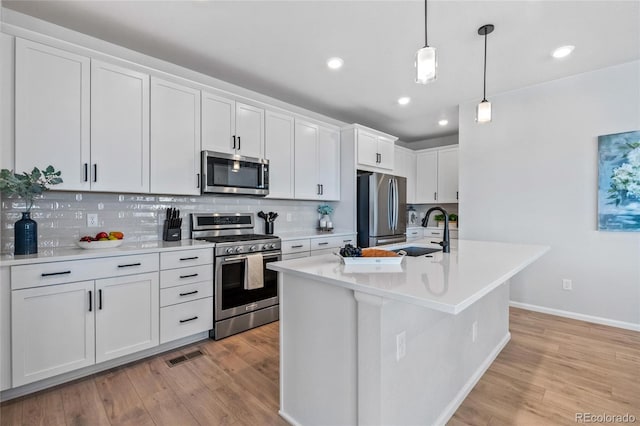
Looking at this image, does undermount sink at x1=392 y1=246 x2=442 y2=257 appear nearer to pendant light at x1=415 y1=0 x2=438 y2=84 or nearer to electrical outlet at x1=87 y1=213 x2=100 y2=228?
pendant light at x1=415 y1=0 x2=438 y2=84

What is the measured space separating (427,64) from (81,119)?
2502 millimetres

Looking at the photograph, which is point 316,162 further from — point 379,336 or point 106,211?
point 379,336

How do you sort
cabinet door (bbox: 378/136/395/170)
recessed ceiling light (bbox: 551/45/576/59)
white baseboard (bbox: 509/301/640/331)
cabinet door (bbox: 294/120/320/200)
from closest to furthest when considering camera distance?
recessed ceiling light (bbox: 551/45/576/59) < white baseboard (bbox: 509/301/640/331) < cabinet door (bbox: 294/120/320/200) < cabinet door (bbox: 378/136/395/170)

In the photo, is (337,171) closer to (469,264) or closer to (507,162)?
(507,162)

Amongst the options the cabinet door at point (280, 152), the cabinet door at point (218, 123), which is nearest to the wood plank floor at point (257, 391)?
the cabinet door at point (280, 152)

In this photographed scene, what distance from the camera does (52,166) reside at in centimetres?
216

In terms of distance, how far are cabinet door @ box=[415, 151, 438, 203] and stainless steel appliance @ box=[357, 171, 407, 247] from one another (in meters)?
1.37

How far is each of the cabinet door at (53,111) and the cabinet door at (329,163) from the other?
2574mm

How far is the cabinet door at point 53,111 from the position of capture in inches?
81.4

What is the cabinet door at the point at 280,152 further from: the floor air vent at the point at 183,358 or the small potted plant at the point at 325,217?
the floor air vent at the point at 183,358

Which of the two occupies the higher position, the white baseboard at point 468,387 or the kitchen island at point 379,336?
the kitchen island at point 379,336

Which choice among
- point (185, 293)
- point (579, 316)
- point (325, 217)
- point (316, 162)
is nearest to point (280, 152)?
point (316, 162)

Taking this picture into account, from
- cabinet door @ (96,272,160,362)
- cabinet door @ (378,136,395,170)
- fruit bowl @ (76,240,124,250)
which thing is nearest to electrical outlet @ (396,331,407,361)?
cabinet door @ (96,272,160,362)

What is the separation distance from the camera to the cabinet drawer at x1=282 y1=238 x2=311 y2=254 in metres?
3.39
